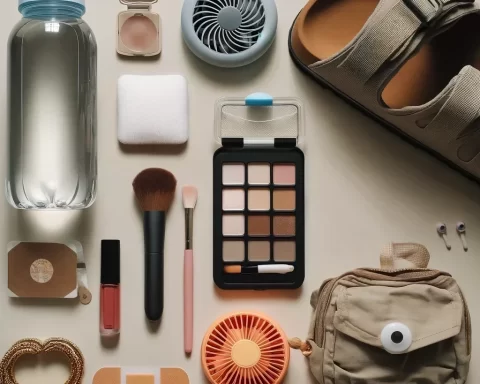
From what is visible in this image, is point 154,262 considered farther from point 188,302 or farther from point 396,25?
point 396,25

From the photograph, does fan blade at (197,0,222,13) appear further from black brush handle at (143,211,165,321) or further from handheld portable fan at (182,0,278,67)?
black brush handle at (143,211,165,321)

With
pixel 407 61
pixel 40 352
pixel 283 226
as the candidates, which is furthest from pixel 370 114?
pixel 40 352

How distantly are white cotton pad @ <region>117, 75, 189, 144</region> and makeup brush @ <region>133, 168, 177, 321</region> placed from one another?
0.05m

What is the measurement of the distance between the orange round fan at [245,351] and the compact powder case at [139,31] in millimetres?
363

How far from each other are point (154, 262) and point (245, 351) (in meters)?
0.16

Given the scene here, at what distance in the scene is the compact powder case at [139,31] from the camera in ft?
2.92

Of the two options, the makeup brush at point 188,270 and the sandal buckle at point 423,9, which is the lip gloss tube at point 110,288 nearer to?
the makeup brush at point 188,270

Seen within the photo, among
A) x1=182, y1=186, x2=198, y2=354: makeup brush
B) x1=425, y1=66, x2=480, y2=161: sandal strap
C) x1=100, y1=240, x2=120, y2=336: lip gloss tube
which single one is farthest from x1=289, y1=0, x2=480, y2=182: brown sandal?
x1=100, y1=240, x2=120, y2=336: lip gloss tube

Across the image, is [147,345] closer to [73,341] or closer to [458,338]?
[73,341]

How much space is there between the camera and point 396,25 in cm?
79

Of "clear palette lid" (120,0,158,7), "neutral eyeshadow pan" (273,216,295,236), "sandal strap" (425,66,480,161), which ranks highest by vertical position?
"clear palette lid" (120,0,158,7)

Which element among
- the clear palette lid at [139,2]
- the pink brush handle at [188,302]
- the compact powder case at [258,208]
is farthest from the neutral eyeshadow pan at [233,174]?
the clear palette lid at [139,2]

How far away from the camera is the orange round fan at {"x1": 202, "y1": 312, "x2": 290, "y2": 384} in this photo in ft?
2.80

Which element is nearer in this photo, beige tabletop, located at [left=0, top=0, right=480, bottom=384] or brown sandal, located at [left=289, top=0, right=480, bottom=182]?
brown sandal, located at [left=289, top=0, right=480, bottom=182]
